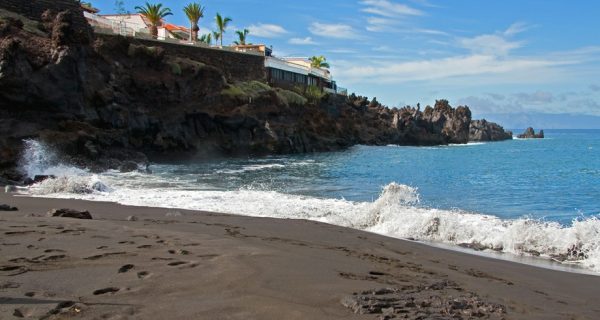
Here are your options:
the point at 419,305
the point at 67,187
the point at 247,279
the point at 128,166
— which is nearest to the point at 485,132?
the point at 128,166

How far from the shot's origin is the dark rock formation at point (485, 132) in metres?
128

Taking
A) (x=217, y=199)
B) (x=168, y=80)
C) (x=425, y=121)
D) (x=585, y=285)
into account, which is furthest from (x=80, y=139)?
(x=425, y=121)

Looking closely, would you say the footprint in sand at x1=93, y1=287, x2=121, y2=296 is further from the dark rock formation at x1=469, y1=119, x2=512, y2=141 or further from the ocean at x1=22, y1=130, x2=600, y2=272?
the dark rock formation at x1=469, y1=119, x2=512, y2=141

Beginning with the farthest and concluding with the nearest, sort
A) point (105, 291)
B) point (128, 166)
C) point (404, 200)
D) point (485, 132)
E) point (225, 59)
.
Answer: point (485, 132), point (225, 59), point (128, 166), point (404, 200), point (105, 291)

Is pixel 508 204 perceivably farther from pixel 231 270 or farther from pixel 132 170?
pixel 132 170

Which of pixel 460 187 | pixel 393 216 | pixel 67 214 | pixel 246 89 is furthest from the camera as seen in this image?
pixel 246 89

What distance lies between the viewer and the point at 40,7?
109 feet

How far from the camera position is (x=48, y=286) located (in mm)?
4949

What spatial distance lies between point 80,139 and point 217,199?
42.8 ft

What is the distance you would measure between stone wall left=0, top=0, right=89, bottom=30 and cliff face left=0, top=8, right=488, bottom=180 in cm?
Answer: 157

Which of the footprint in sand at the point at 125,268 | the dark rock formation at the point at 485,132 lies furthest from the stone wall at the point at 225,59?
the dark rock formation at the point at 485,132

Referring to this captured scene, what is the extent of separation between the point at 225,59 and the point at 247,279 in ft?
165

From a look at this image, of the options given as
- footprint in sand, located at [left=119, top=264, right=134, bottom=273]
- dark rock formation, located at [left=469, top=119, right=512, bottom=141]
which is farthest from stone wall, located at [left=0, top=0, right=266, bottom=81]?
dark rock formation, located at [left=469, top=119, right=512, bottom=141]

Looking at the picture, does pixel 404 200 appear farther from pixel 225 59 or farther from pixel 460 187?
pixel 225 59
